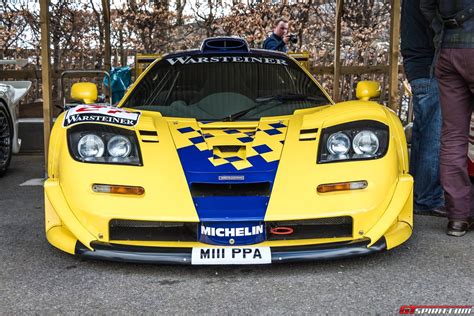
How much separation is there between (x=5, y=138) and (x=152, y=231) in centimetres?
379

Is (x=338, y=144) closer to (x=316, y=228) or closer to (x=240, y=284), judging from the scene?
(x=316, y=228)

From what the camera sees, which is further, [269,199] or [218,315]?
[269,199]

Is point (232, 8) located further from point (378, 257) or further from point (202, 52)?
point (378, 257)

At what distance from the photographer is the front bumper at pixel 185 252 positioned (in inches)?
106

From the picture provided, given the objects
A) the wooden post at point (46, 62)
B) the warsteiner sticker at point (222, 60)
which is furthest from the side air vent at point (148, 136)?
the wooden post at point (46, 62)

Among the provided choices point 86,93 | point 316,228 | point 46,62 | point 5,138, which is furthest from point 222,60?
point 5,138

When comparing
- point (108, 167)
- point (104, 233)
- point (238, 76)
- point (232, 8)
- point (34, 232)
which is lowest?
point (34, 232)

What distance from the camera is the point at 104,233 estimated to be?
2812 millimetres

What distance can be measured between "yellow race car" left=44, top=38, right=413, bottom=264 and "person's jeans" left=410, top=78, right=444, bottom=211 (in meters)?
0.98

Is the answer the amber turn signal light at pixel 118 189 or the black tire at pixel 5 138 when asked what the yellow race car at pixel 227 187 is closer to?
the amber turn signal light at pixel 118 189

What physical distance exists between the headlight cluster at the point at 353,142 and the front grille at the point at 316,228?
0.34m

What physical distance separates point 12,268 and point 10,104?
3528 millimetres

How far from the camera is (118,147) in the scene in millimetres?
3070

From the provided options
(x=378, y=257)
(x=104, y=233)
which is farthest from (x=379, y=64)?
(x=104, y=233)
